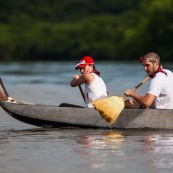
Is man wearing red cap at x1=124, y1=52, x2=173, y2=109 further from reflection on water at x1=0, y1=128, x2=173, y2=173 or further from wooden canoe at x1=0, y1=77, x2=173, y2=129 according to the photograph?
reflection on water at x1=0, y1=128, x2=173, y2=173

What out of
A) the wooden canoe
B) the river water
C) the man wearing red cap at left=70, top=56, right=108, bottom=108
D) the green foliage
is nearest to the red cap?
the man wearing red cap at left=70, top=56, right=108, bottom=108

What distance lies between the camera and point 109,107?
15.4 metres

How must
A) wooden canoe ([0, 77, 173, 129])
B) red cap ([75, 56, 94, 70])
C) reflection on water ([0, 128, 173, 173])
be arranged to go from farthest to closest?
A: red cap ([75, 56, 94, 70]) → wooden canoe ([0, 77, 173, 129]) → reflection on water ([0, 128, 173, 173])

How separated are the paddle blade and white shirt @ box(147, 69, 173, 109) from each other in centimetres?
56

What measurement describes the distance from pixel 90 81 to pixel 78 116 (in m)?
0.65

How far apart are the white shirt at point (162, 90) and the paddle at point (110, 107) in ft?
0.57

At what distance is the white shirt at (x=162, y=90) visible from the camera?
15500mm

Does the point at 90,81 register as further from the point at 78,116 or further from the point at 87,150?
the point at 87,150

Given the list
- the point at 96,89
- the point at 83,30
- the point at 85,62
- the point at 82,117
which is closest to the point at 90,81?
the point at 96,89

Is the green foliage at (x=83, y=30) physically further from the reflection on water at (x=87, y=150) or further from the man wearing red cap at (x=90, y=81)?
the reflection on water at (x=87, y=150)

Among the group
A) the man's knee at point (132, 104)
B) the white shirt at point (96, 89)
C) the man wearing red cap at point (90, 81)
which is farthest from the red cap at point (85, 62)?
the man's knee at point (132, 104)

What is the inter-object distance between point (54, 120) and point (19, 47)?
121 m

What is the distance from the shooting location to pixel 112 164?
11766 millimetres

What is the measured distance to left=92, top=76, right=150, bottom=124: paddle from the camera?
1546 cm
